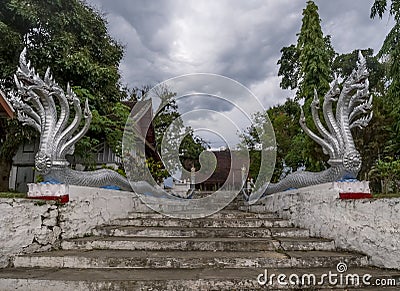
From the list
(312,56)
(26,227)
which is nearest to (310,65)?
(312,56)

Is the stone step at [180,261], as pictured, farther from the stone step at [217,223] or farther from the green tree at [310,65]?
the green tree at [310,65]

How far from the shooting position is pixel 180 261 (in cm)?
298

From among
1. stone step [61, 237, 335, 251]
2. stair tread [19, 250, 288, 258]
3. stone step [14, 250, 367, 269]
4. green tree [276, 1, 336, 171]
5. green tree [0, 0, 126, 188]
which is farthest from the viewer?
green tree [276, 1, 336, 171]

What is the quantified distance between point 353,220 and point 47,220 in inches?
129

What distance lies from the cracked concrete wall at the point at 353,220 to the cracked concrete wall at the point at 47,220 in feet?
9.17

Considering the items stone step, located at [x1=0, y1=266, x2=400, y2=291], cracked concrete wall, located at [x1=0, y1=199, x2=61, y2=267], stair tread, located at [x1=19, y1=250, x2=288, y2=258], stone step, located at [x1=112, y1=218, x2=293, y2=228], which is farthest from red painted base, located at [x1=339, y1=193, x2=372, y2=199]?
cracked concrete wall, located at [x1=0, y1=199, x2=61, y2=267]

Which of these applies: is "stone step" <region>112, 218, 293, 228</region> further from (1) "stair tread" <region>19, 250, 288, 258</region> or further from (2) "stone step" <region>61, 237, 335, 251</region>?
(1) "stair tread" <region>19, 250, 288, 258</region>

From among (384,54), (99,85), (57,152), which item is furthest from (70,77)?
(384,54)

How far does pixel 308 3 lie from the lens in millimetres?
14500

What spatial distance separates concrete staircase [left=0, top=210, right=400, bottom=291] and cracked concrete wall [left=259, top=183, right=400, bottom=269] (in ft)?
0.41

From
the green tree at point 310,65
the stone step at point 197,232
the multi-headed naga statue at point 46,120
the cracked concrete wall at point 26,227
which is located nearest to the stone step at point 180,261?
the cracked concrete wall at point 26,227

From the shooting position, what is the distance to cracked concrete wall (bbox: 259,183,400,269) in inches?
112

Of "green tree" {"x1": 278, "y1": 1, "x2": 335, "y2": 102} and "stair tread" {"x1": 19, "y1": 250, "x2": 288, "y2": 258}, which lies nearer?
"stair tread" {"x1": 19, "y1": 250, "x2": 288, "y2": 258}

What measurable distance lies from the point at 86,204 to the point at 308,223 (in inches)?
114
